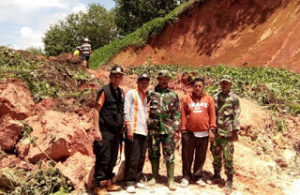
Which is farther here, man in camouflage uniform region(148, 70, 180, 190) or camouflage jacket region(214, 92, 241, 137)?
camouflage jacket region(214, 92, 241, 137)

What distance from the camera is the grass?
1930 cm

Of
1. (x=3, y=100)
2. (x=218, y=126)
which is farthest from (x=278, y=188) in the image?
(x=3, y=100)

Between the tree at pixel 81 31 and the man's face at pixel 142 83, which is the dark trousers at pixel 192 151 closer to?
the man's face at pixel 142 83

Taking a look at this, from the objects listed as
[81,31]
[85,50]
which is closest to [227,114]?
[85,50]

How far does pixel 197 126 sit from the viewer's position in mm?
4031

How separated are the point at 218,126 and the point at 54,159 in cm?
258

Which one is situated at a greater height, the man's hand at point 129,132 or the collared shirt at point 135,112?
the collared shirt at point 135,112

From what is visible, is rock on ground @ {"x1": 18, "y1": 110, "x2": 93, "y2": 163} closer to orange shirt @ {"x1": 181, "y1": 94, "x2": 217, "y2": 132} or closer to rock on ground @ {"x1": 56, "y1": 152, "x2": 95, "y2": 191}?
rock on ground @ {"x1": 56, "y1": 152, "x2": 95, "y2": 191}

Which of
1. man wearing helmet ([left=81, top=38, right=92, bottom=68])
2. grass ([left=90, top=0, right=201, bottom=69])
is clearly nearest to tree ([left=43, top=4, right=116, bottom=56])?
grass ([left=90, top=0, right=201, bottom=69])

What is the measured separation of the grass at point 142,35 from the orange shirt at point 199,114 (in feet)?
51.8

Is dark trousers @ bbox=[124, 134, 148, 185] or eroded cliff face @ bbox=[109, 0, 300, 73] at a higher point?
eroded cliff face @ bbox=[109, 0, 300, 73]

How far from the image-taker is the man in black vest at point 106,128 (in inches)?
141

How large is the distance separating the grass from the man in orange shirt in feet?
51.8

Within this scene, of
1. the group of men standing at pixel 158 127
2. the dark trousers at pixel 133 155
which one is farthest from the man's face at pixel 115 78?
the dark trousers at pixel 133 155
